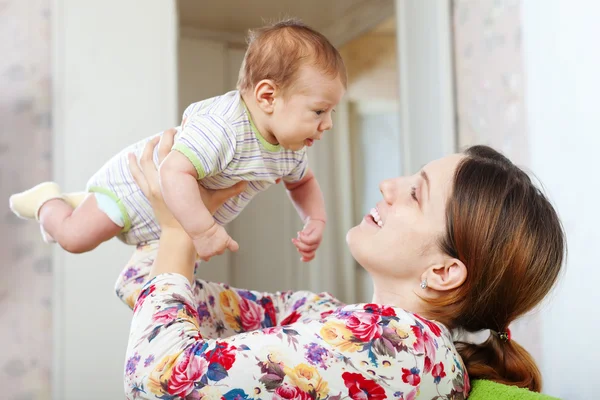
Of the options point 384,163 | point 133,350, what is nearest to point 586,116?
point 133,350

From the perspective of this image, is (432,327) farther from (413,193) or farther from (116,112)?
(116,112)

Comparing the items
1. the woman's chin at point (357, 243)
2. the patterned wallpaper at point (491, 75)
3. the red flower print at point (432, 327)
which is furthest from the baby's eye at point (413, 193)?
the patterned wallpaper at point (491, 75)

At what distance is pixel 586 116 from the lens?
1693mm

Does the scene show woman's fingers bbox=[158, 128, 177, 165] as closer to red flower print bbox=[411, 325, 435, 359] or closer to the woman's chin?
the woman's chin

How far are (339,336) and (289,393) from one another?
0.35 feet

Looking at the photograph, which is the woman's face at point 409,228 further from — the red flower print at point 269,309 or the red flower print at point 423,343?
the red flower print at point 269,309

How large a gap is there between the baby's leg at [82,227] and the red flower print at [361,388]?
0.66 meters

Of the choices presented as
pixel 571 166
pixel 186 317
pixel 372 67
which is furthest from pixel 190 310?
pixel 372 67

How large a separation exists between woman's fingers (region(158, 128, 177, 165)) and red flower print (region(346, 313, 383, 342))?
52 centimetres

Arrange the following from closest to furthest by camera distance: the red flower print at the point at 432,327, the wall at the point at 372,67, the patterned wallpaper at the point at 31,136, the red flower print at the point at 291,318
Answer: the red flower print at the point at 432,327, the red flower print at the point at 291,318, the patterned wallpaper at the point at 31,136, the wall at the point at 372,67

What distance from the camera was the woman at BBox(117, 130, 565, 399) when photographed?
891 mm

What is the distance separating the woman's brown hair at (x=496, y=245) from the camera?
104cm

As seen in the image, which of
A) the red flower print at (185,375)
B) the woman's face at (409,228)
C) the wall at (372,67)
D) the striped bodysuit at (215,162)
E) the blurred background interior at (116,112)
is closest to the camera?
the red flower print at (185,375)

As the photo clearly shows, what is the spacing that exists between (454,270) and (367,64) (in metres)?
4.09
